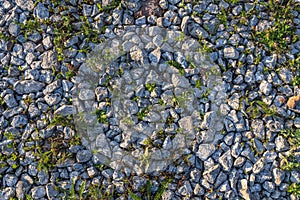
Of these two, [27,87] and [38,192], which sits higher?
[27,87]

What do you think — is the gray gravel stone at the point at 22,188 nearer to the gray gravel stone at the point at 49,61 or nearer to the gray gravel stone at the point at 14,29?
the gray gravel stone at the point at 49,61

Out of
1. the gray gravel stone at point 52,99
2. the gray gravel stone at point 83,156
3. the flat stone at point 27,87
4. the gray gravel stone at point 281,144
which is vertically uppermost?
the flat stone at point 27,87

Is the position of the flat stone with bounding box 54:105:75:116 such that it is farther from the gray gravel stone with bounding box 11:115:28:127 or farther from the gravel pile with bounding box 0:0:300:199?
the gray gravel stone with bounding box 11:115:28:127

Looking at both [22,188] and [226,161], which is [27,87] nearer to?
[22,188]

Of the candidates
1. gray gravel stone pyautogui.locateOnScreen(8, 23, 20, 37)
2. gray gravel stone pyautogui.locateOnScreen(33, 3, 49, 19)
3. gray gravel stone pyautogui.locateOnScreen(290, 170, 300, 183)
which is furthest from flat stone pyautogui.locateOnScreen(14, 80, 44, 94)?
gray gravel stone pyautogui.locateOnScreen(290, 170, 300, 183)

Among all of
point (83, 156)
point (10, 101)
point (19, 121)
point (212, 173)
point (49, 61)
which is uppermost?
point (49, 61)

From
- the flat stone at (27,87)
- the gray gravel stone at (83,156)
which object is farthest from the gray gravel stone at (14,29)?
the gray gravel stone at (83,156)

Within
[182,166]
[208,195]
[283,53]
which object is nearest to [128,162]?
[182,166]

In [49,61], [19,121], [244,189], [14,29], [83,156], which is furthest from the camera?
[14,29]

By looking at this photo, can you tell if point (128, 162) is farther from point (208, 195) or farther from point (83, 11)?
point (83, 11)

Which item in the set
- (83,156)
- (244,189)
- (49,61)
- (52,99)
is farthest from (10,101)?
(244,189)
